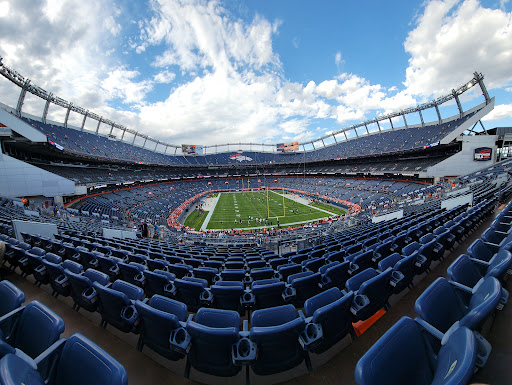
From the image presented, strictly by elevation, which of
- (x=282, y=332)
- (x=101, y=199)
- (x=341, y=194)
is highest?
(x=341, y=194)

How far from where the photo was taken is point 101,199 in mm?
31938

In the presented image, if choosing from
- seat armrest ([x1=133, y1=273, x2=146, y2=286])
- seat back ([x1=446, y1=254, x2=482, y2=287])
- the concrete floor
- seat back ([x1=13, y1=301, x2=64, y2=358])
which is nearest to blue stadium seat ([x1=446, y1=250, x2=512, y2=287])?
seat back ([x1=446, y1=254, x2=482, y2=287])

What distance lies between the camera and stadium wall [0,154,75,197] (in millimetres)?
20406

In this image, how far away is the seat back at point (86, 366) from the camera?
159 centimetres

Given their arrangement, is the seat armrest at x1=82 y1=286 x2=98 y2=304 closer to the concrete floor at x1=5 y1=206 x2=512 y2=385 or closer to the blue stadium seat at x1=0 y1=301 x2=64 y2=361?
the concrete floor at x1=5 y1=206 x2=512 y2=385

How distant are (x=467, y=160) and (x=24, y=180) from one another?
57339 mm

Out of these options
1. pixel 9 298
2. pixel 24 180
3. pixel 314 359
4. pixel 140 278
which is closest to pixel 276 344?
pixel 314 359

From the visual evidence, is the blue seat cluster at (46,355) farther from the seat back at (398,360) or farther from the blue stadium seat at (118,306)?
the seat back at (398,360)

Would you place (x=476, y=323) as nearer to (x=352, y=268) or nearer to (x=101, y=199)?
(x=352, y=268)

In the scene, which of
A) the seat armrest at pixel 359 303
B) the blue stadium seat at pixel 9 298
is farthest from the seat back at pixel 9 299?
the seat armrest at pixel 359 303

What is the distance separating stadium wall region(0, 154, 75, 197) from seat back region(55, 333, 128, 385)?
97.3 feet

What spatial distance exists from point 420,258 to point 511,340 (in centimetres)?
241

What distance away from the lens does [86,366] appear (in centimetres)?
173

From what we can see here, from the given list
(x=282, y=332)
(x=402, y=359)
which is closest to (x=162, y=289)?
(x=282, y=332)
